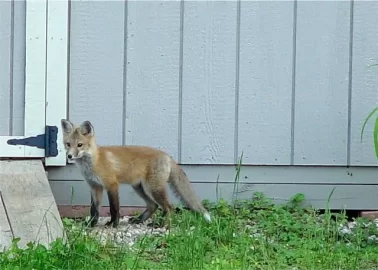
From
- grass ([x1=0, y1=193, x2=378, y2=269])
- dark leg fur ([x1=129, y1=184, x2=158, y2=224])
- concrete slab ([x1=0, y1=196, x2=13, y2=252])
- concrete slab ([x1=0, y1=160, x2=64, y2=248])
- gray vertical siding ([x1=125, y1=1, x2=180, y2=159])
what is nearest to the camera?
grass ([x1=0, y1=193, x2=378, y2=269])

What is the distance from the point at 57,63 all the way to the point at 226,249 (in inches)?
75.1

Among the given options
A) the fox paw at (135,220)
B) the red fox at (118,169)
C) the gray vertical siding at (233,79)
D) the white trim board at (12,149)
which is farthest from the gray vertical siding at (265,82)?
the white trim board at (12,149)

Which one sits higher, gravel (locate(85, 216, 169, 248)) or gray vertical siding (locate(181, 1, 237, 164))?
gray vertical siding (locate(181, 1, 237, 164))

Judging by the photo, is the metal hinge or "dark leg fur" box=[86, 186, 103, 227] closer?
"dark leg fur" box=[86, 186, 103, 227]

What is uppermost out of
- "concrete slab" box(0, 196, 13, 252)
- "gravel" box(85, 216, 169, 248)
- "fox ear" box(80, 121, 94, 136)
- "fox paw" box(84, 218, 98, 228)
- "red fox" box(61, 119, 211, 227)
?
"fox ear" box(80, 121, 94, 136)

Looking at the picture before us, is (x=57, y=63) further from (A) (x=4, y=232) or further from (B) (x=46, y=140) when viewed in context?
(A) (x=4, y=232)

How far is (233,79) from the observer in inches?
258

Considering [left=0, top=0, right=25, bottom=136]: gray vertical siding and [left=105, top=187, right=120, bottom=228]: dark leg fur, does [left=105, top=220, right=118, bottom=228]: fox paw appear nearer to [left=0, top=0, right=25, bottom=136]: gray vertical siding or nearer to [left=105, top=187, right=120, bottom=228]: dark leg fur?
[left=105, top=187, right=120, bottom=228]: dark leg fur

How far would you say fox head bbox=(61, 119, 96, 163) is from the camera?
Result: 616cm

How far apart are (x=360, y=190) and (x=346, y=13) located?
1.23 m

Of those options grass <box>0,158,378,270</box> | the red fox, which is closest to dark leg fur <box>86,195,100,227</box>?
the red fox

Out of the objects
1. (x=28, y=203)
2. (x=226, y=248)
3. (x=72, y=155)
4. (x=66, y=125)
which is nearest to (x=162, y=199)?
(x=72, y=155)

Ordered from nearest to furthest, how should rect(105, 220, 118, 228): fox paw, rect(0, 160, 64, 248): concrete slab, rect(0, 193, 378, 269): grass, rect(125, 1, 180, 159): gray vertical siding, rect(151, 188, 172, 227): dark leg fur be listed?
rect(0, 193, 378, 269): grass, rect(0, 160, 64, 248): concrete slab, rect(105, 220, 118, 228): fox paw, rect(151, 188, 172, 227): dark leg fur, rect(125, 1, 180, 159): gray vertical siding

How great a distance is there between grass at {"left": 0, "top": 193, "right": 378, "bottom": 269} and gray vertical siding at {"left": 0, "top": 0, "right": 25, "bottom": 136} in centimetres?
83
